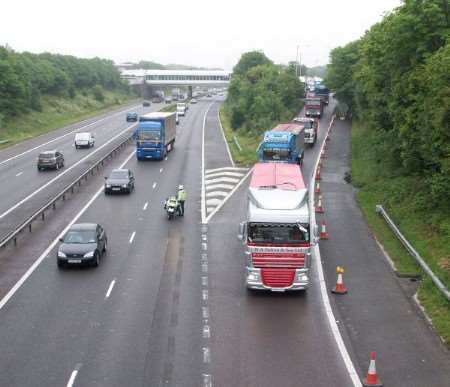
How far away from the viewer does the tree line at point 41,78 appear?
316 feet

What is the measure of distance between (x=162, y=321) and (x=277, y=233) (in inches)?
190

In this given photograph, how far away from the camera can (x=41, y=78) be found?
126875mm

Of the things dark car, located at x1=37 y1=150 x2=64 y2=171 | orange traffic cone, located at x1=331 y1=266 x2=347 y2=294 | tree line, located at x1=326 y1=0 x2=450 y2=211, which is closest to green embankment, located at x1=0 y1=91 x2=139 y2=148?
dark car, located at x1=37 y1=150 x2=64 y2=171

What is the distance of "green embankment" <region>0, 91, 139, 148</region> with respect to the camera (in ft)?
283

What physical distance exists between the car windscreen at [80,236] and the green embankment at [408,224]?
11983mm

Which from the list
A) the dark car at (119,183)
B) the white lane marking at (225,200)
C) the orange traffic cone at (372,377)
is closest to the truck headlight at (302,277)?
the orange traffic cone at (372,377)

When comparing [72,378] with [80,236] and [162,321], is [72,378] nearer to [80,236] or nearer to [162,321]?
[162,321]

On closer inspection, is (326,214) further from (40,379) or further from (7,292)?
(40,379)

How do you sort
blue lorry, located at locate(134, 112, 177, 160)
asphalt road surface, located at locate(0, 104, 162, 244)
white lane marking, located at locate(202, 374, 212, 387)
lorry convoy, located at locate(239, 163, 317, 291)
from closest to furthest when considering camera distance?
white lane marking, located at locate(202, 374, 212, 387)
lorry convoy, located at locate(239, 163, 317, 291)
asphalt road surface, located at locate(0, 104, 162, 244)
blue lorry, located at locate(134, 112, 177, 160)

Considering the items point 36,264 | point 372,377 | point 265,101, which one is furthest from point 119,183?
point 265,101

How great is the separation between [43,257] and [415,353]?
16.0 metres

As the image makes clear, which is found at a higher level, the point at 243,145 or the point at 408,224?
the point at 408,224

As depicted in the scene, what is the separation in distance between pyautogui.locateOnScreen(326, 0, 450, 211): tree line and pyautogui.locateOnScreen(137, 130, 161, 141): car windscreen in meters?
18.4

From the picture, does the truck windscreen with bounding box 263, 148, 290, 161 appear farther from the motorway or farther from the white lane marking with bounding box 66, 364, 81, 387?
the white lane marking with bounding box 66, 364, 81, 387
